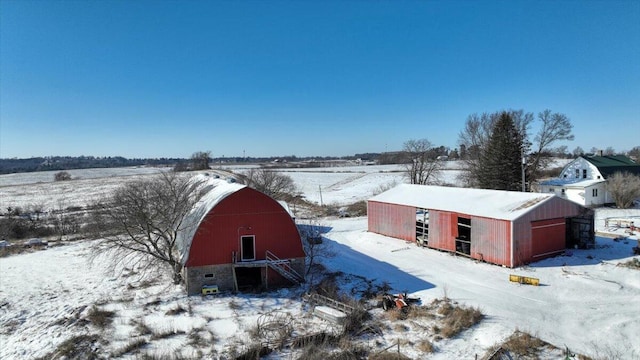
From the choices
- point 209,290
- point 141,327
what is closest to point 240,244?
point 209,290

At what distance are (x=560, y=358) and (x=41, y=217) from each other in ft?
180

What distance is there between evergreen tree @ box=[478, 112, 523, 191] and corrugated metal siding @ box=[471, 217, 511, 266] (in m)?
24.0

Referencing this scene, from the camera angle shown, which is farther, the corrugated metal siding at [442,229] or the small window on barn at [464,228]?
the corrugated metal siding at [442,229]

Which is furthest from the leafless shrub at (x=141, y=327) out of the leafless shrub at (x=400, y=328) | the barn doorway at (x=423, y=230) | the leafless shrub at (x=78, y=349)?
the barn doorway at (x=423, y=230)

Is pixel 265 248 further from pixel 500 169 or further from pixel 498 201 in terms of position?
pixel 500 169

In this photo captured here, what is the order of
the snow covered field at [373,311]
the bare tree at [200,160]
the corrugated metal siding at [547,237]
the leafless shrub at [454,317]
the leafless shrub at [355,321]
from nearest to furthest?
1. the snow covered field at [373,311]
2. the leafless shrub at [454,317]
3. the leafless shrub at [355,321]
4. the corrugated metal siding at [547,237]
5. the bare tree at [200,160]

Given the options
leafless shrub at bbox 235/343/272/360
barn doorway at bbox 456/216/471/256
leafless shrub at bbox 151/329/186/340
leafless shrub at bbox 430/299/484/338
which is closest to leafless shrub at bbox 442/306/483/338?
leafless shrub at bbox 430/299/484/338

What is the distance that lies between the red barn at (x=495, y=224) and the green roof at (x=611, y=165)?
2398 centimetres

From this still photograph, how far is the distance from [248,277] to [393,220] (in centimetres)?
1409

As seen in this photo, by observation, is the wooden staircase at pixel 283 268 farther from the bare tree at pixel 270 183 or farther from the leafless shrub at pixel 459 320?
the bare tree at pixel 270 183

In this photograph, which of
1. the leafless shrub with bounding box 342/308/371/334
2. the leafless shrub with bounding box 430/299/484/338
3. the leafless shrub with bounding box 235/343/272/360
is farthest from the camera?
the leafless shrub with bounding box 342/308/371/334

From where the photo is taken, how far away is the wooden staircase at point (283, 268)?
21312 millimetres

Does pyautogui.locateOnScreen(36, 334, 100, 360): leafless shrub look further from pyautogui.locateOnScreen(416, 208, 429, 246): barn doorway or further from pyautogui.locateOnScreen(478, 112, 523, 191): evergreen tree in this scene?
pyautogui.locateOnScreen(478, 112, 523, 191): evergreen tree

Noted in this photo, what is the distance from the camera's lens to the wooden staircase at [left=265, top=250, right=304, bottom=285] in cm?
2131
